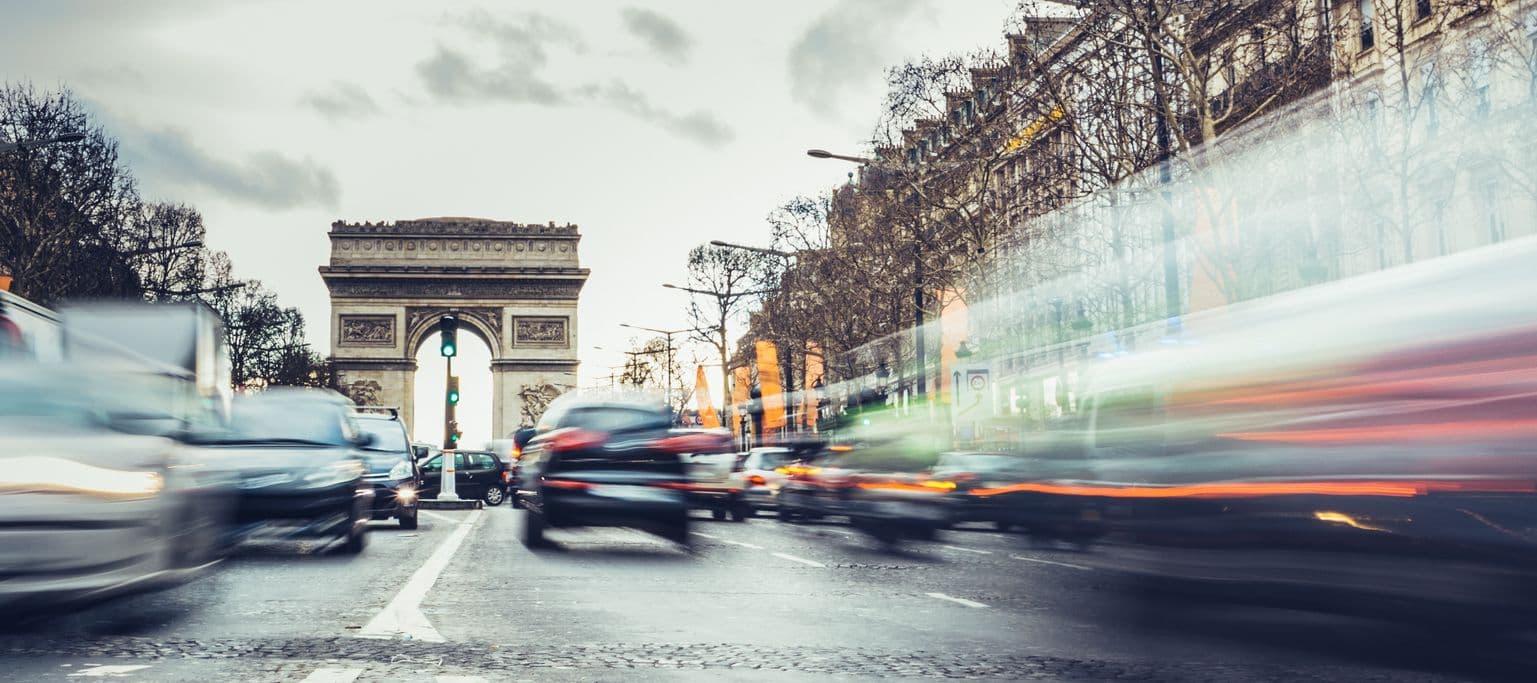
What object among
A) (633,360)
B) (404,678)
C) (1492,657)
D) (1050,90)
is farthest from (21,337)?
(633,360)

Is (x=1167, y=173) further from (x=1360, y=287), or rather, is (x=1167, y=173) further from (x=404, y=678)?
(x=404, y=678)

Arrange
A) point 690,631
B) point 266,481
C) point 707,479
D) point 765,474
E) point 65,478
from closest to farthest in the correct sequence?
1. point 65,478
2. point 690,631
3. point 266,481
4. point 707,479
5. point 765,474

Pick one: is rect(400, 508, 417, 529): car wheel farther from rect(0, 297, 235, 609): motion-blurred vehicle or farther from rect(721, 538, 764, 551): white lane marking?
rect(0, 297, 235, 609): motion-blurred vehicle

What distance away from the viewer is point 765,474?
97.8 ft

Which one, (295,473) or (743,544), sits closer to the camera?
(295,473)

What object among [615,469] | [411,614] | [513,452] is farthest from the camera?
[513,452]

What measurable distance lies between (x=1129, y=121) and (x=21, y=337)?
75.6ft

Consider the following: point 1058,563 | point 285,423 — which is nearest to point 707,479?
point 1058,563

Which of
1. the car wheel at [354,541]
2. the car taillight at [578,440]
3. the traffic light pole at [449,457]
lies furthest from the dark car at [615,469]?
the traffic light pole at [449,457]

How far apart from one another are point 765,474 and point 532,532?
11.9 m

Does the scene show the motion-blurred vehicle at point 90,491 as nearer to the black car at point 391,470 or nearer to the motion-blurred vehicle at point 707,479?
the motion-blurred vehicle at point 707,479

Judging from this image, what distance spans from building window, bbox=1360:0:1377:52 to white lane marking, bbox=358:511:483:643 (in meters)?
30.5

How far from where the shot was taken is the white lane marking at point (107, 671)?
7.36m

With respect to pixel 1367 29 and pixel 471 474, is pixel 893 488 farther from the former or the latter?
pixel 1367 29
